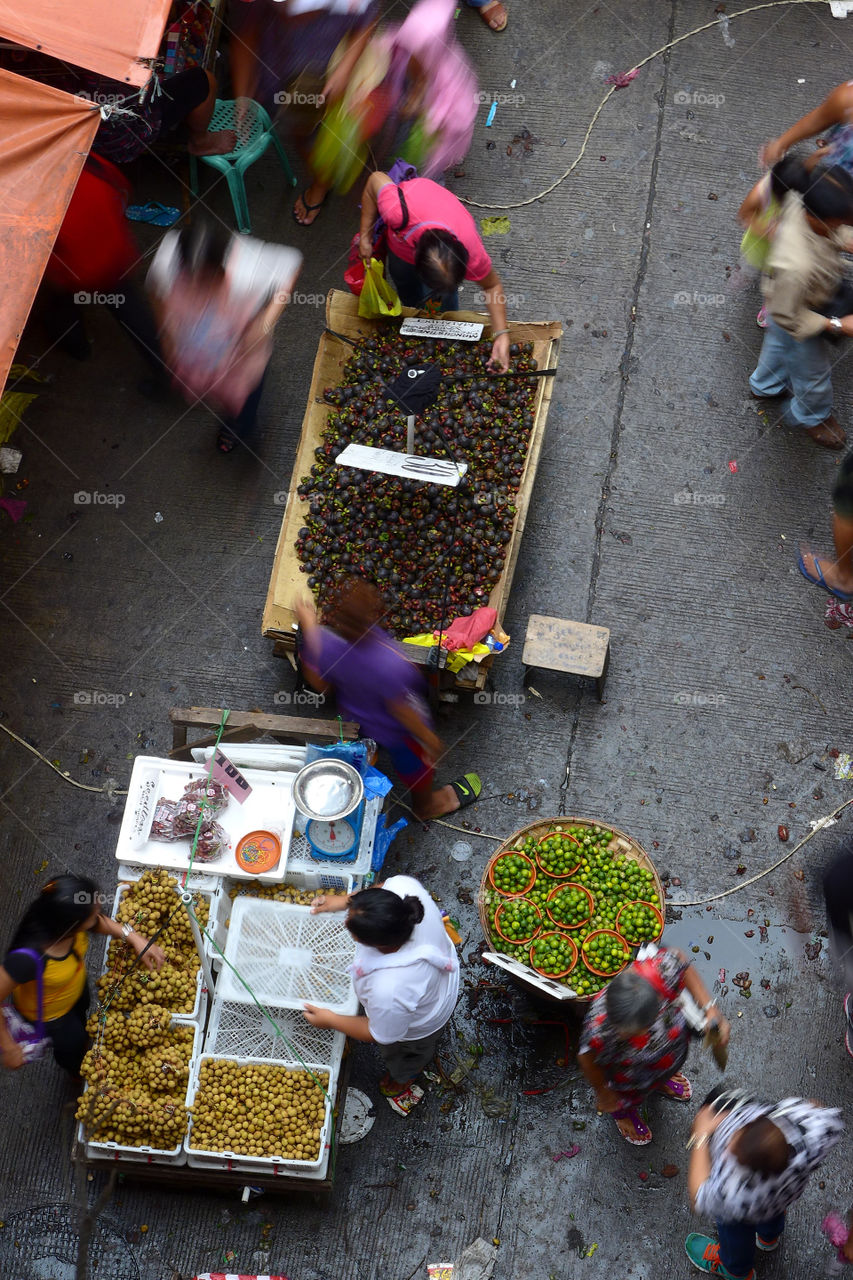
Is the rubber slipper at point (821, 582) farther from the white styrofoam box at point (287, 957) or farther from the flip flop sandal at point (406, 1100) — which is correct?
the flip flop sandal at point (406, 1100)

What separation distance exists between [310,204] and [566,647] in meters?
3.48

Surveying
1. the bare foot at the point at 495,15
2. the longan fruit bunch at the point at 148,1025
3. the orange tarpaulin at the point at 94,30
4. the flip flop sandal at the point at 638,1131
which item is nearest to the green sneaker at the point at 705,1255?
the flip flop sandal at the point at 638,1131

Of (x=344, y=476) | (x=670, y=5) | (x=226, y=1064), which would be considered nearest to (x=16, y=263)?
(x=344, y=476)

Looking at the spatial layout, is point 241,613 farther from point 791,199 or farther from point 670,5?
Result: point 670,5

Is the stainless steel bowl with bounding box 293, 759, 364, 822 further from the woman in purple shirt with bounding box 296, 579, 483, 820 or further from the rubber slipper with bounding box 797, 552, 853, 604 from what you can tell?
the rubber slipper with bounding box 797, 552, 853, 604

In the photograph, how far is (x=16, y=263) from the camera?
14.1 ft

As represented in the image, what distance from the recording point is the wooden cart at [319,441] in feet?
17.5

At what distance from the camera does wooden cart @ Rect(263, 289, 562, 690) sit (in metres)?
5.32

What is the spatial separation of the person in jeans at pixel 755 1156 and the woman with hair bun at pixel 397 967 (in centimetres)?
113

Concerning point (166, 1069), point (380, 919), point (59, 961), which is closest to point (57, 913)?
point (59, 961)

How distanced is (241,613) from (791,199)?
3.64m

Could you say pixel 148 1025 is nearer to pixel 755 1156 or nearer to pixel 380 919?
pixel 380 919

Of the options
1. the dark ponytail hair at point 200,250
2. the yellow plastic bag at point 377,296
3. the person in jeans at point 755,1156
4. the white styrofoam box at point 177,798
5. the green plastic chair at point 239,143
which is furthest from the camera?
the green plastic chair at point 239,143

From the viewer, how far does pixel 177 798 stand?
186 inches
